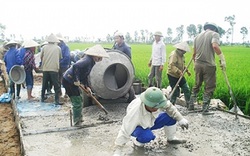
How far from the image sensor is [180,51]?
259 inches

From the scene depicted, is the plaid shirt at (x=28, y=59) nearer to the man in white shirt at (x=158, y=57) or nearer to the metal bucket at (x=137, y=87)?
the metal bucket at (x=137, y=87)

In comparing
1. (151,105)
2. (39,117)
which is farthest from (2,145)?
(151,105)

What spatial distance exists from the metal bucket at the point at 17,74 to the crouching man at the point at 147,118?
15.8 feet

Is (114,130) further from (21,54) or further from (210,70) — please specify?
(21,54)

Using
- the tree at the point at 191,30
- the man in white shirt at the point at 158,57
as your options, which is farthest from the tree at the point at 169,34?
the man in white shirt at the point at 158,57

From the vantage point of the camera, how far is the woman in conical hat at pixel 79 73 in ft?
17.3

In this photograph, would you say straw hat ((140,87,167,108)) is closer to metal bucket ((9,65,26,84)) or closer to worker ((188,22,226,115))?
worker ((188,22,226,115))

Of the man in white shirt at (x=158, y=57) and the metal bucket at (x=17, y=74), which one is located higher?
the man in white shirt at (x=158, y=57)

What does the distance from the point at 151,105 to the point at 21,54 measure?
536 centimetres

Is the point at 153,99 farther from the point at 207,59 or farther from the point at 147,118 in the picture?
the point at 207,59

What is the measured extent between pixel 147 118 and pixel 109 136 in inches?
46.0

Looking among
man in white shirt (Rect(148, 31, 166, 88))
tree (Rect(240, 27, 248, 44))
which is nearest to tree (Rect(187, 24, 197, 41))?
tree (Rect(240, 27, 248, 44))

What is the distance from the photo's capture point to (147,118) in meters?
4.12

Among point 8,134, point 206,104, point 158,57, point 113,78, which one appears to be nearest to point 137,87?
point 158,57
